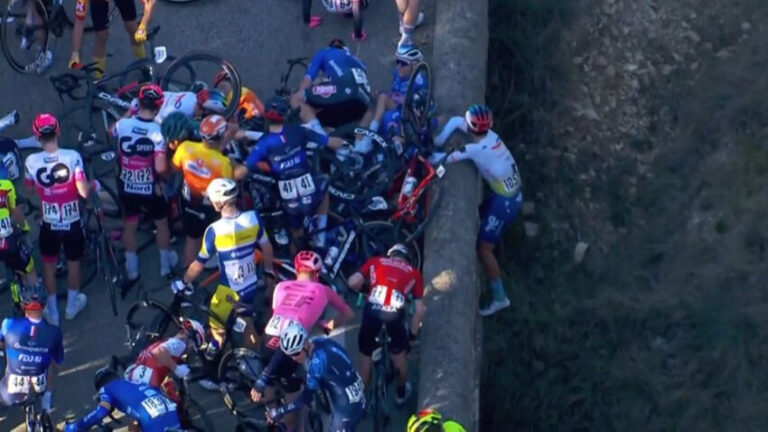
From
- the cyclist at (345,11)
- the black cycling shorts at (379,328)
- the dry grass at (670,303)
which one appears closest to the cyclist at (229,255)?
the black cycling shorts at (379,328)

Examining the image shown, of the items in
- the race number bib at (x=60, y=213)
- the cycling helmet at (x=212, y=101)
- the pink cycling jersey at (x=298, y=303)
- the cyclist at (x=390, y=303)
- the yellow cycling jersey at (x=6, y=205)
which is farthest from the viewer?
the cycling helmet at (x=212, y=101)

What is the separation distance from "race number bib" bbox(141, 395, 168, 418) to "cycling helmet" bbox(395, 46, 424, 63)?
5589 mm

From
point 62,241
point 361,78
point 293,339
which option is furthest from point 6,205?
point 361,78

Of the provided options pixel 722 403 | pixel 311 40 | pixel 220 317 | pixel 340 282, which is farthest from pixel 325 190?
pixel 722 403

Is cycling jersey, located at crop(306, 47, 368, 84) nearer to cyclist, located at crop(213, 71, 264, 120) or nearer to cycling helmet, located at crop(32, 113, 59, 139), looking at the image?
cyclist, located at crop(213, 71, 264, 120)

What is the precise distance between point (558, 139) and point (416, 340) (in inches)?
184

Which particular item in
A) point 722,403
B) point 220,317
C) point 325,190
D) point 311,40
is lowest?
point 722,403

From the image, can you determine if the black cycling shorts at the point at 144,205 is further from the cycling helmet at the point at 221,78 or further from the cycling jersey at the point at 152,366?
the cycling jersey at the point at 152,366

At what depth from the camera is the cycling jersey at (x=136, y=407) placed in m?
13.5

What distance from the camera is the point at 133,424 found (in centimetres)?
1415

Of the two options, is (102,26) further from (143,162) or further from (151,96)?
(143,162)

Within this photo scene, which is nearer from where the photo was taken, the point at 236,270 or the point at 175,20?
the point at 236,270

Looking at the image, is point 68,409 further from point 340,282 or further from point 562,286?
point 562,286

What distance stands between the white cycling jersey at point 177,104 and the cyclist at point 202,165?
2.49ft
